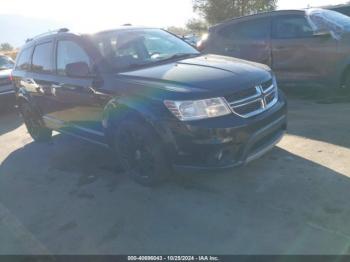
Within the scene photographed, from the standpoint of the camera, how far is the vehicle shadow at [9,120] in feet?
26.2

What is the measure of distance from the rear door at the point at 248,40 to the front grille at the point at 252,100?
3.65 metres

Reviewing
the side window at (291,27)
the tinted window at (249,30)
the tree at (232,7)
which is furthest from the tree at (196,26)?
the side window at (291,27)

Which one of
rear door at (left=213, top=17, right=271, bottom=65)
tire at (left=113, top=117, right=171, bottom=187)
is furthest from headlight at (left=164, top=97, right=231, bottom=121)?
rear door at (left=213, top=17, right=271, bottom=65)

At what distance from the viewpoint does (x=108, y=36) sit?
15.4 feet

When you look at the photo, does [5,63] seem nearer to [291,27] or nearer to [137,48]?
[137,48]

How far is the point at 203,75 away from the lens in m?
3.84

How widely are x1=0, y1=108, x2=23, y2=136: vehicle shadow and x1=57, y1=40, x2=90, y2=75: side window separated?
3.26 metres

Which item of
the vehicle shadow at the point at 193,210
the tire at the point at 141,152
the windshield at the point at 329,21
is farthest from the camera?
the windshield at the point at 329,21

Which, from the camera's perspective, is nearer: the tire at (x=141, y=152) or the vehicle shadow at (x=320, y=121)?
the tire at (x=141, y=152)

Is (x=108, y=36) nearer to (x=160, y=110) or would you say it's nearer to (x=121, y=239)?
(x=160, y=110)

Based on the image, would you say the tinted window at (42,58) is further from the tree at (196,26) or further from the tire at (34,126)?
the tree at (196,26)

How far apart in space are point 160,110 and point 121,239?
1.25 m

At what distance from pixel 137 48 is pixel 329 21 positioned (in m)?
3.91

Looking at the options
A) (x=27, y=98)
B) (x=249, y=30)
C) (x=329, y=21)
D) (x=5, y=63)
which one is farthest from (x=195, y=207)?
(x=5, y=63)
